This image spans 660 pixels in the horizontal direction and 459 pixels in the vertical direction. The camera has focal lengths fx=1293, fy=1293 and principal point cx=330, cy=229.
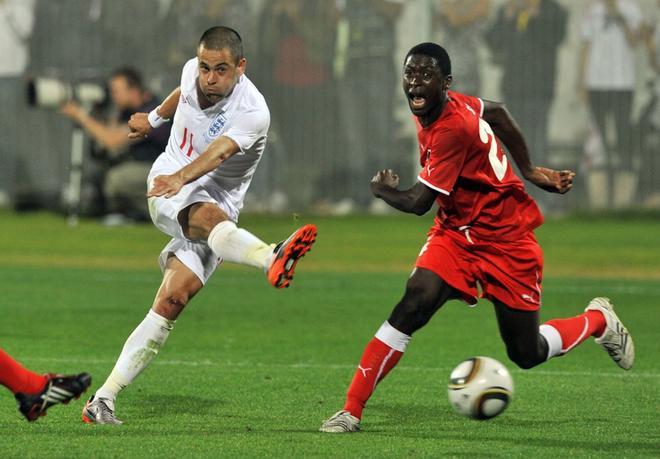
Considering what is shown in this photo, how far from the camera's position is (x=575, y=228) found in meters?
24.4

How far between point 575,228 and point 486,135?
17.3 metres

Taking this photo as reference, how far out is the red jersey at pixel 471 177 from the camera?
23.8 ft

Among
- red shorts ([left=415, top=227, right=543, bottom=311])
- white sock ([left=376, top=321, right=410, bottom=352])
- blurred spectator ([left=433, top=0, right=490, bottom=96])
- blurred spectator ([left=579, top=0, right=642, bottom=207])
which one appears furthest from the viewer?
blurred spectator ([left=433, top=0, right=490, bottom=96])

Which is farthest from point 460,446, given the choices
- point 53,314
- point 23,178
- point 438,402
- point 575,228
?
point 23,178

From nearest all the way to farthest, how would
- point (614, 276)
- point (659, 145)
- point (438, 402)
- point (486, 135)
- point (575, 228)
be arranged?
point (486, 135)
point (438, 402)
point (614, 276)
point (575, 228)
point (659, 145)

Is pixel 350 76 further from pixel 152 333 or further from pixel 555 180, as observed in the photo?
pixel 152 333

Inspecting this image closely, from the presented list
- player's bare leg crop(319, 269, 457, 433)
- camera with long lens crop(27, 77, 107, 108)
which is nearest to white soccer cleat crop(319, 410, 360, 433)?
player's bare leg crop(319, 269, 457, 433)

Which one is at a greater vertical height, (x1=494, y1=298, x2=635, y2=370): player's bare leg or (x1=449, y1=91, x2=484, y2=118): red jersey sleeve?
(x1=449, y1=91, x2=484, y2=118): red jersey sleeve

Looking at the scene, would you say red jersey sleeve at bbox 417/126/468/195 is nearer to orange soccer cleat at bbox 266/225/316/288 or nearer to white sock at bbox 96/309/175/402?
orange soccer cleat at bbox 266/225/316/288

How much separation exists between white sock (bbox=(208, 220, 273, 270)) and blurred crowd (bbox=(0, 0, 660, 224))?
59.9 feet

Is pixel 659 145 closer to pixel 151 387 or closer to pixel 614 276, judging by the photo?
pixel 614 276

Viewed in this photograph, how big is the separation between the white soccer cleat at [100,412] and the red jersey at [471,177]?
7.37 feet

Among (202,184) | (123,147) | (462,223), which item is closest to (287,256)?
(202,184)

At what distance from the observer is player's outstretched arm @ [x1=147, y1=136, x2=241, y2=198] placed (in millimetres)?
7117
